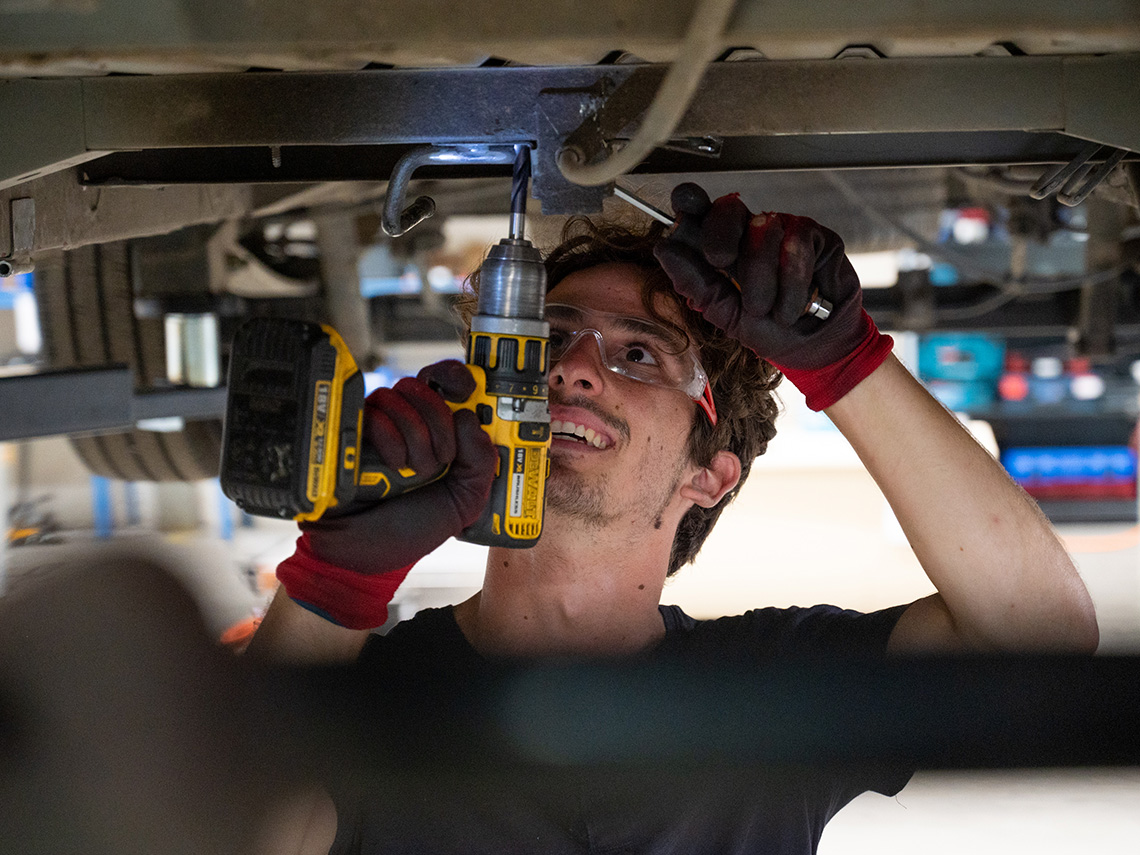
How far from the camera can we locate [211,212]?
5.67ft

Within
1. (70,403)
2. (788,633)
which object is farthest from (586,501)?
(70,403)

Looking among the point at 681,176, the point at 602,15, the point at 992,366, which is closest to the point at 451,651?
the point at 681,176

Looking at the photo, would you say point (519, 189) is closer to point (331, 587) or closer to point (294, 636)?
point (331, 587)

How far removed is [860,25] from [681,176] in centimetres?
46

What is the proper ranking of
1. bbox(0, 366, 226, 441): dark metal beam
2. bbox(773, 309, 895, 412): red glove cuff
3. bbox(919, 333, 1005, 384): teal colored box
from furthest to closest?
bbox(919, 333, 1005, 384): teal colored box < bbox(0, 366, 226, 441): dark metal beam < bbox(773, 309, 895, 412): red glove cuff

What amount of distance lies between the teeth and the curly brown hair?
179mm

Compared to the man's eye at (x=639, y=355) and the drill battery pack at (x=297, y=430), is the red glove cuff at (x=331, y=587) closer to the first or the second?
the drill battery pack at (x=297, y=430)

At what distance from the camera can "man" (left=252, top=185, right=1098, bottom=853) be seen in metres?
1.09

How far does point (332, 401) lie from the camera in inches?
35.6

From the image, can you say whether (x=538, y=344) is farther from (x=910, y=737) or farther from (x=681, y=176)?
(x=910, y=737)

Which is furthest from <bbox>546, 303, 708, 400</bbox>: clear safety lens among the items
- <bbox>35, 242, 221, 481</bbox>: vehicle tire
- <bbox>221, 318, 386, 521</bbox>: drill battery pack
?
<bbox>35, 242, 221, 481</bbox>: vehicle tire

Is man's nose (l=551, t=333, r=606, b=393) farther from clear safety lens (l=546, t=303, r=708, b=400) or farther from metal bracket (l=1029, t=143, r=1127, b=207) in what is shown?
metal bracket (l=1029, t=143, r=1127, b=207)

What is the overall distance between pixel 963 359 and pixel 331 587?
4.96 meters

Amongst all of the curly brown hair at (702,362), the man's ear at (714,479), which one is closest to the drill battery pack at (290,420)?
the curly brown hair at (702,362)
